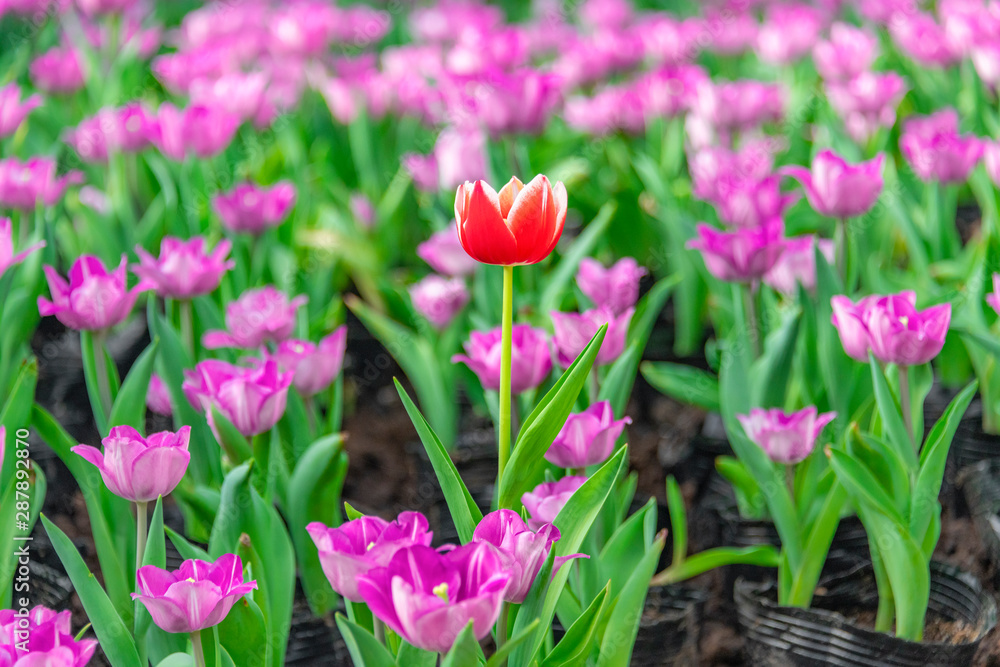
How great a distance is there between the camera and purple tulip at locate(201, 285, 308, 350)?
1.42 metres

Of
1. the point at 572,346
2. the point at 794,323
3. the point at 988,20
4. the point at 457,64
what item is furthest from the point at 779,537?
the point at 988,20

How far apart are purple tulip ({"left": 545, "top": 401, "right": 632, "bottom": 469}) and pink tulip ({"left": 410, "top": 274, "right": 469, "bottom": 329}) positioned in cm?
63

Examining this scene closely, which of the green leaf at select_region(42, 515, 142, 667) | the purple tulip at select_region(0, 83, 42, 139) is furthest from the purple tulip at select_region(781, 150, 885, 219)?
the purple tulip at select_region(0, 83, 42, 139)

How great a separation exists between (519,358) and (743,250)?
1.38 ft

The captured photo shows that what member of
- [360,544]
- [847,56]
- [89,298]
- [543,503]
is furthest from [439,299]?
[847,56]

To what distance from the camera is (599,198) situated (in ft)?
7.78

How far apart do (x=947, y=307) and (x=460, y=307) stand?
848 mm

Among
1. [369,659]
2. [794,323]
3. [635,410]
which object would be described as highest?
[794,323]

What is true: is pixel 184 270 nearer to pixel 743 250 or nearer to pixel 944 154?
pixel 743 250

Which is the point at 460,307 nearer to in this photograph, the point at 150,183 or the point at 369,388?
the point at 369,388

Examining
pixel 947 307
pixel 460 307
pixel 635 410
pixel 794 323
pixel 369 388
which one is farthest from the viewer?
pixel 369 388

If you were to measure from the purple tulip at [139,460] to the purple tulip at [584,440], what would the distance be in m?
0.39

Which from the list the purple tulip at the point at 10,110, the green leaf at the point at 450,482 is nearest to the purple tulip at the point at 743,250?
the green leaf at the point at 450,482

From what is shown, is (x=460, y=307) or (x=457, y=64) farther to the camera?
(x=457, y=64)
